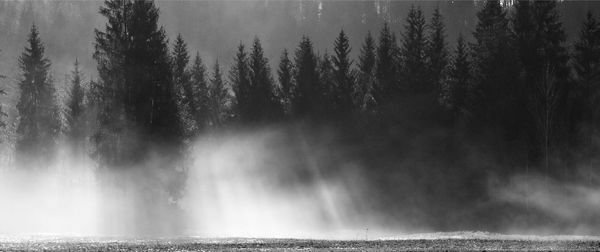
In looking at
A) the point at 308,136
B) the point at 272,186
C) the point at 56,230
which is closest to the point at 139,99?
the point at 56,230

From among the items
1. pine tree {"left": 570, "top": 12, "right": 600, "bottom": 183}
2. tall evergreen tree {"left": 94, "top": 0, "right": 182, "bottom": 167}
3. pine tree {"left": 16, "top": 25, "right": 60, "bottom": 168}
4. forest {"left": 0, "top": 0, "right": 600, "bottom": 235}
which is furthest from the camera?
pine tree {"left": 16, "top": 25, "right": 60, "bottom": 168}

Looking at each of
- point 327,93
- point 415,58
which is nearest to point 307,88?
point 327,93

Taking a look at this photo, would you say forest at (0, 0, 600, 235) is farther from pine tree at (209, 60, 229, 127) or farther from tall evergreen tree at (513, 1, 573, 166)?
pine tree at (209, 60, 229, 127)

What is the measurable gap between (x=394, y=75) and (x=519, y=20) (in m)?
13.0

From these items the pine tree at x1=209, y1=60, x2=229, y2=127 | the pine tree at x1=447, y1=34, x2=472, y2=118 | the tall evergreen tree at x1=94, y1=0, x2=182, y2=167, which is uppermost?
the pine tree at x1=209, y1=60, x2=229, y2=127

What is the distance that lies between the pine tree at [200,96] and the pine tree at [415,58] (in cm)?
1889

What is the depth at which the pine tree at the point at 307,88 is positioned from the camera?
60.5 m

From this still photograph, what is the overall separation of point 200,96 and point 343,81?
52.5ft

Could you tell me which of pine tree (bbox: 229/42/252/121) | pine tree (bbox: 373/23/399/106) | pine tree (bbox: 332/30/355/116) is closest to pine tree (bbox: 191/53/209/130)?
pine tree (bbox: 229/42/252/121)

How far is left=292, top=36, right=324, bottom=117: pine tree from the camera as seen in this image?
6050cm

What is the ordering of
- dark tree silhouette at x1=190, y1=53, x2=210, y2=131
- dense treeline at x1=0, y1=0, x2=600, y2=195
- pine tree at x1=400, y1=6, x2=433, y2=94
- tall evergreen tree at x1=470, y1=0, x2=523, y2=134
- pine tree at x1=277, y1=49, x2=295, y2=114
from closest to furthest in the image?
1. dense treeline at x1=0, y1=0, x2=600, y2=195
2. tall evergreen tree at x1=470, y1=0, x2=523, y2=134
3. pine tree at x1=400, y1=6, x2=433, y2=94
4. dark tree silhouette at x1=190, y1=53, x2=210, y2=131
5. pine tree at x1=277, y1=49, x2=295, y2=114

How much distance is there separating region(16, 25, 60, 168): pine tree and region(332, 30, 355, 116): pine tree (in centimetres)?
2496

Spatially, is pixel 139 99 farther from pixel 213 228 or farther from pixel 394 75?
pixel 394 75

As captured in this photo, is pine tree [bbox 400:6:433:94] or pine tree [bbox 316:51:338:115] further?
pine tree [bbox 316:51:338:115]
